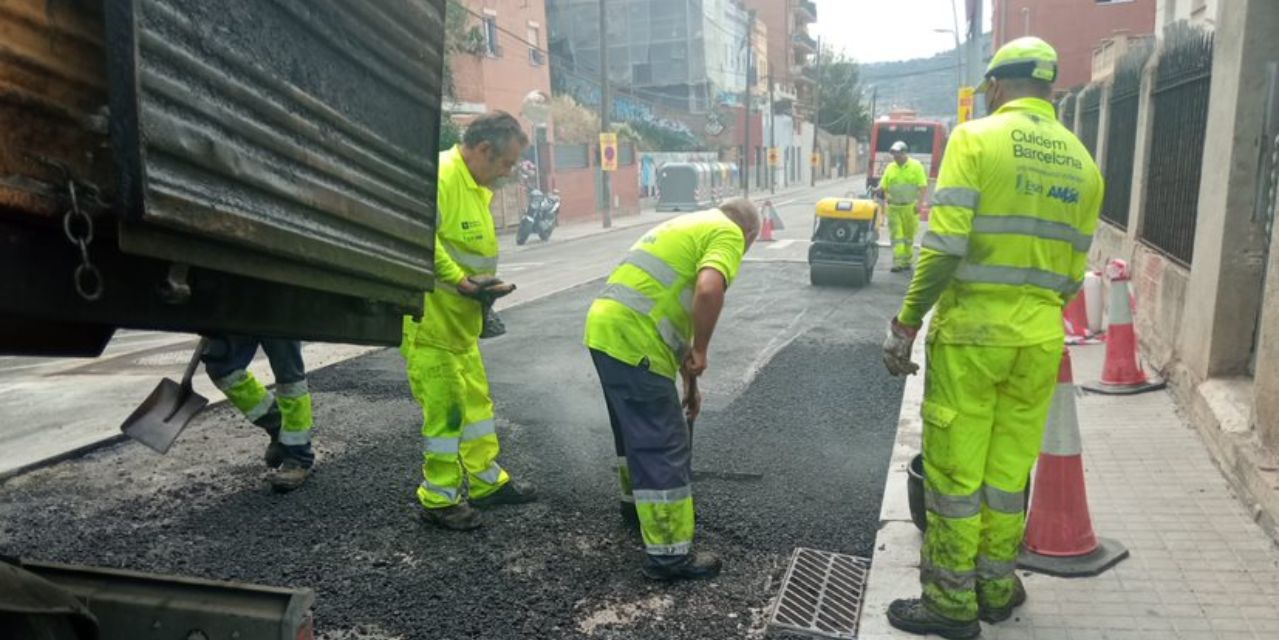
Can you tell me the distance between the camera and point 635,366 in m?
3.65

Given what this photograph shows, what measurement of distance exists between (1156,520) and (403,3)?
3.88 metres

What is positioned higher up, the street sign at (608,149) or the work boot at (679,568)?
the street sign at (608,149)

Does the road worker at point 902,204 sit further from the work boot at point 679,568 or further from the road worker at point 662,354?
the work boot at point 679,568

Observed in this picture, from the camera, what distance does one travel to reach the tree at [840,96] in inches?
3077

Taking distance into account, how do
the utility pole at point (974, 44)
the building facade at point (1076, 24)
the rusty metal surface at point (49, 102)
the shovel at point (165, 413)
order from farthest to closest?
the building facade at point (1076, 24) → the utility pole at point (974, 44) → the shovel at point (165, 413) → the rusty metal surface at point (49, 102)

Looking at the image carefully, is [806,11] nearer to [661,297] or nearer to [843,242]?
[843,242]

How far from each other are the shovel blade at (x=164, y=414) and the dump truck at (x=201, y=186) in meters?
2.01

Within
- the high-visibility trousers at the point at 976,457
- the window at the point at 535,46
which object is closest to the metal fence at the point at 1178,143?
the high-visibility trousers at the point at 976,457

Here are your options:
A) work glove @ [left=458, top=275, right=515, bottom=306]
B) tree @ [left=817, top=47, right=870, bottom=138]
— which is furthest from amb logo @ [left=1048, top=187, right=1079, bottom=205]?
tree @ [left=817, top=47, right=870, bottom=138]

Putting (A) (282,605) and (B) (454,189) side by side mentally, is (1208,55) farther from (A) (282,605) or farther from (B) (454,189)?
(A) (282,605)

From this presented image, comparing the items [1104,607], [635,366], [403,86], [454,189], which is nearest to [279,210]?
[403,86]

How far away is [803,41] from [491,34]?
5901 centimetres

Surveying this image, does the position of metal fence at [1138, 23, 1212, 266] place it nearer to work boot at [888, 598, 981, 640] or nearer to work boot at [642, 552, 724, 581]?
work boot at [888, 598, 981, 640]

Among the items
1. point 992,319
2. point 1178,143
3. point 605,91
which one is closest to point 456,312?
point 992,319
